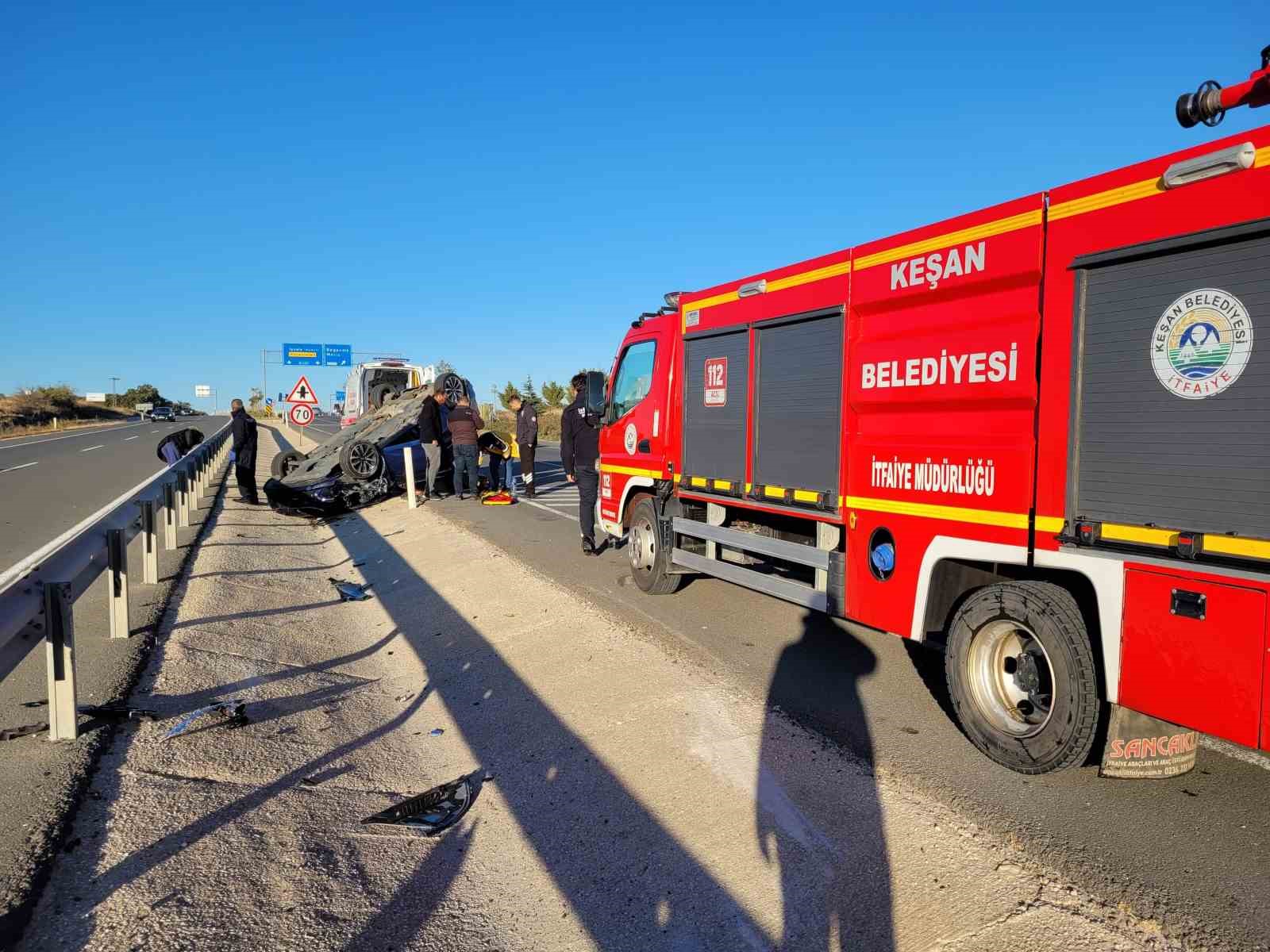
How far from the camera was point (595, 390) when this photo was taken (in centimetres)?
945

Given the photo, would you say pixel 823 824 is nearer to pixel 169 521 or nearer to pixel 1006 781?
pixel 1006 781

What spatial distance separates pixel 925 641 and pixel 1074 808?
1.25 m

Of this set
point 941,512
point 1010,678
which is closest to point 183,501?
point 941,512

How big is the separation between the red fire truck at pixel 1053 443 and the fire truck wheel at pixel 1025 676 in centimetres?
1

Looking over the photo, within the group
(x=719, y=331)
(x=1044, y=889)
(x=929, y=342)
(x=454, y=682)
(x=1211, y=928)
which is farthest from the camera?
(x=719, y=331)

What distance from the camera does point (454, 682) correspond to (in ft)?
19.1

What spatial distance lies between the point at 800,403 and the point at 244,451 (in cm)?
1226

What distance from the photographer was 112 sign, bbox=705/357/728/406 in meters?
6.97

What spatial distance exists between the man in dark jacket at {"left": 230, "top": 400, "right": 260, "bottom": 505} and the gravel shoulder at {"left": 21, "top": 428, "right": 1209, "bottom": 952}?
9523 mm

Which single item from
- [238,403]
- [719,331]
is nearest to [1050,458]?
[719,331]

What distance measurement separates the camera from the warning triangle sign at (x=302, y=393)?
22.7 metres

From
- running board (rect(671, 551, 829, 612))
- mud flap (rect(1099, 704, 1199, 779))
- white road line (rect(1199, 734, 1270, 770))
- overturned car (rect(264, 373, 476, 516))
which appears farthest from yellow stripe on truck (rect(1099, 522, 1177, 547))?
overturned car (rect(264, 373, 476, 516))

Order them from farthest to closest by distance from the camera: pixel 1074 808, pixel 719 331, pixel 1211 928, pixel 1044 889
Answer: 1. pixel 719 331
2. pixel 1074 808
3. pixel 1044 889
4. pixel 1211 928

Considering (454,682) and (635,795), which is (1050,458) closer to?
(635,795)
